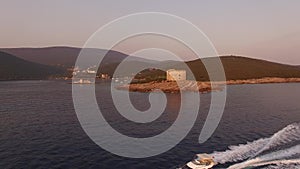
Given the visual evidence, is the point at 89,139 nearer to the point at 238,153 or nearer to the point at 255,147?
the point at 238,153

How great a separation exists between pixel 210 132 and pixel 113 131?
23.8 meters

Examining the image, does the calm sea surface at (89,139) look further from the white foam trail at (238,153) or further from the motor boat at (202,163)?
the motor boat at (202,163)

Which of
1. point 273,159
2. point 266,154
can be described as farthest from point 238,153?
point 273,159

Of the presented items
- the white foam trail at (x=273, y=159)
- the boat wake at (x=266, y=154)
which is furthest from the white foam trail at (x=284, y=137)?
the white foam trail at (x=273, y=159)

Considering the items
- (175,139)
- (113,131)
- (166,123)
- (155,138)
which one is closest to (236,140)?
(175,139)

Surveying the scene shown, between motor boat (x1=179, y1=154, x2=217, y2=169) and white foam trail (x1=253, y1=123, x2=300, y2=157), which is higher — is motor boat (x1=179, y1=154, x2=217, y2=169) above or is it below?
below

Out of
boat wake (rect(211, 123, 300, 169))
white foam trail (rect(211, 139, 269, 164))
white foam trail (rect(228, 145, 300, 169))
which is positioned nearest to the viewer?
white foam trail (rect(228, 145, 300, 169))

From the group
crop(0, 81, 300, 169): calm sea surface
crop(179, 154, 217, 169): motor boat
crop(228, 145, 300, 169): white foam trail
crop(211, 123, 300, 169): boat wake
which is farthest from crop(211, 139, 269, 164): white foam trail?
crop(179, 154, 217, 169): motor boat

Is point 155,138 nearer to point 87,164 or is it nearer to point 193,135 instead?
point 193,135

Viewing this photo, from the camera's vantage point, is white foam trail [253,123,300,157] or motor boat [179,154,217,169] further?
white foam trail [253,123,300,157]

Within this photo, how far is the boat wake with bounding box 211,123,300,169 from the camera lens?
44938mm

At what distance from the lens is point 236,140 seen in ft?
193

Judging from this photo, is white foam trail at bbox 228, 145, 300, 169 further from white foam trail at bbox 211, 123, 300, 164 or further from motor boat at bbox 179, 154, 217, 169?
motor boat at bbox 179, 154, 217, 169

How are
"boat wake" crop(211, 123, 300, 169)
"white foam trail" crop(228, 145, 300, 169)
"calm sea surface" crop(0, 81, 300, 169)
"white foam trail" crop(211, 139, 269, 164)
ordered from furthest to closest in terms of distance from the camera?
"calm sea surface" crop(0, 81, 300, 169)
"white foam trail" crop(211, 139, 269, 164)
"boat wake" crop(211, 123, 300, 169)
"white foam trail" crop(228, 145, 300, 169)
